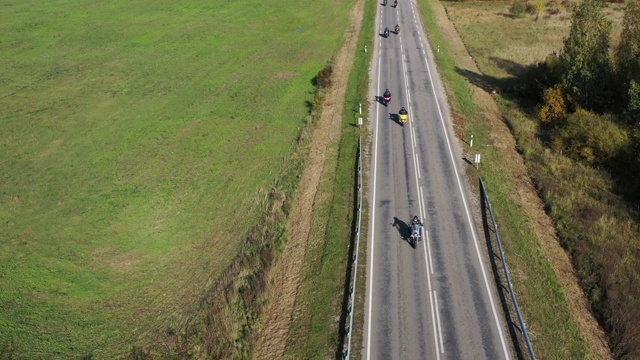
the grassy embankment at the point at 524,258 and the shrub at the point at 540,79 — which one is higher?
the shrub at the point at 540,79

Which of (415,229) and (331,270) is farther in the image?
(415,229)

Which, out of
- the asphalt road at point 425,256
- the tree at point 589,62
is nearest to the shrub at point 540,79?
the tree at point 589,62

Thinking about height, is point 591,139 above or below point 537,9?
below

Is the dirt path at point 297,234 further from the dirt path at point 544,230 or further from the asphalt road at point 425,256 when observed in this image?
the dirt path at point 544,230

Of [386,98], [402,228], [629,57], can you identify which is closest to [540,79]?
[629,57]

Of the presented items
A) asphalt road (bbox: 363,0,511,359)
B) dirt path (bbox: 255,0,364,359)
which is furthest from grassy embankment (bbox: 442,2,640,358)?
dirt path (bbox: 255,0,364,359)

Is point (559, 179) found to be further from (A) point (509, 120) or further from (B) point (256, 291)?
(B) point (256, 291)

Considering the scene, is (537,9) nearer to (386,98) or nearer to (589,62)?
(589,62)

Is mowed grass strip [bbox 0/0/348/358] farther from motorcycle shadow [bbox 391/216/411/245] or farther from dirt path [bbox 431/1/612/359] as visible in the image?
dirt path [bbox 431/1/612/359]
